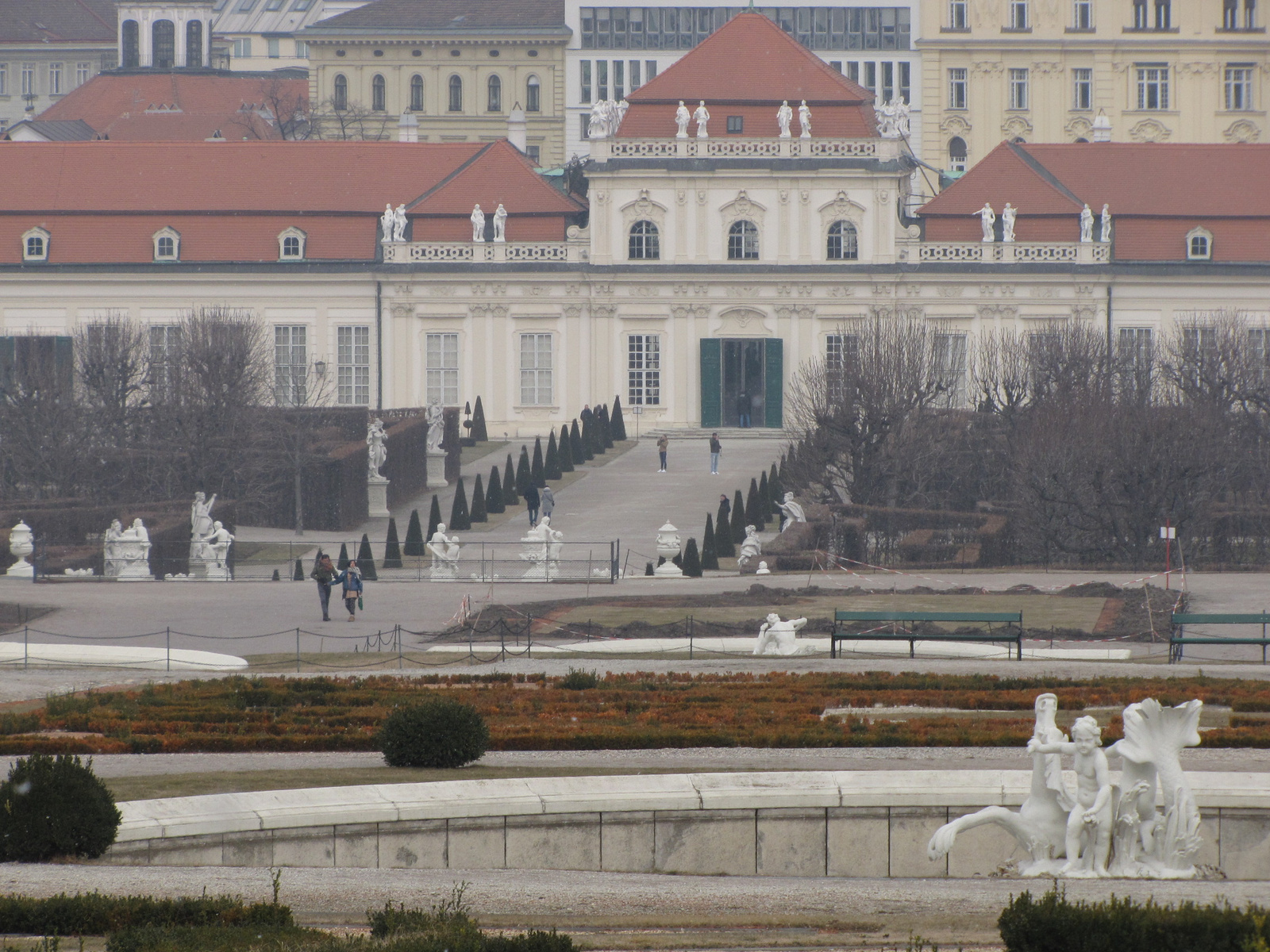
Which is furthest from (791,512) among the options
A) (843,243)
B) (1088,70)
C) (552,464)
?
(1088,70)

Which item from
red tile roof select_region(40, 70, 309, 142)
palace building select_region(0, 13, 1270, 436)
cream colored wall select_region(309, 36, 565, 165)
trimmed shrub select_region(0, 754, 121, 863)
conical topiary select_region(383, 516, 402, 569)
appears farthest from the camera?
cream colored wall select_region(309, 36, 565, 165)

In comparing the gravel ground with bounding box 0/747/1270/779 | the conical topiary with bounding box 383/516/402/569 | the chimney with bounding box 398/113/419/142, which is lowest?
the gravel ground with bounding box 0/747/1270/779

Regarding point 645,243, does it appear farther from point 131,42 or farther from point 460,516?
point 131,42

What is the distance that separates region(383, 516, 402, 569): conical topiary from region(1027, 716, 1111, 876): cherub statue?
2975 cm

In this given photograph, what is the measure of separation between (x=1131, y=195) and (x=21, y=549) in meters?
44.7

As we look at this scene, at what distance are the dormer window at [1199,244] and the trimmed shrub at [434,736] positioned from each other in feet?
193

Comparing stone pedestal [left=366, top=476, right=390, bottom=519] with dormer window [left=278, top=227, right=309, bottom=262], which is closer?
stone pedestal [left=366, top=476, right=390, bottom=519]

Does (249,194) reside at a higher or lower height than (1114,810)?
higher

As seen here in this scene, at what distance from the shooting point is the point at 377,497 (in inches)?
2362

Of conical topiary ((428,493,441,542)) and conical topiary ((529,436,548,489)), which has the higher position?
conical topiary ((529,436,548,489))

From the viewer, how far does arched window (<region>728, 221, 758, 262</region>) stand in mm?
79000

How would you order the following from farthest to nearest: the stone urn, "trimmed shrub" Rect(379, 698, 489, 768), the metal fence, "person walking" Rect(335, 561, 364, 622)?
the stone urn → the metal fence → "person walking" Rect(335, 561, 364, 622) → "trimmed shrub" Rect(379, 698, 489, 768)

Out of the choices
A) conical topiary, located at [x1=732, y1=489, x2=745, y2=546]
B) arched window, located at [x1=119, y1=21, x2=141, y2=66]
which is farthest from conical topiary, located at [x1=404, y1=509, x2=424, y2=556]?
arched window, located at [x1=119, y1=21, x2=141, y2=66]

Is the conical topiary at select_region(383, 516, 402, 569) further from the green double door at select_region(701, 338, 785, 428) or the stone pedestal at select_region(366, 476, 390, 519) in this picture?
the green double door at select_region(701, 338, 785, 428)
